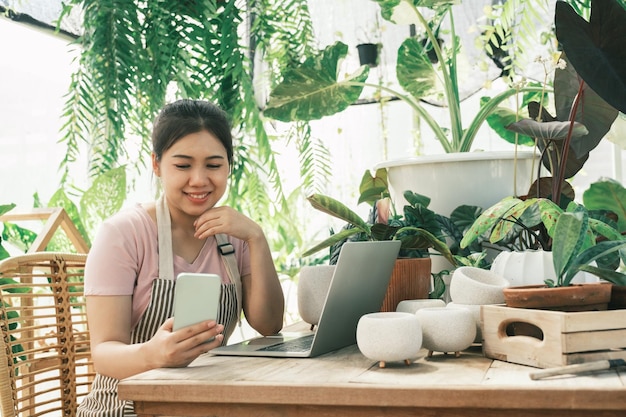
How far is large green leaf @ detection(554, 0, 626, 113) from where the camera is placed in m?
1.25

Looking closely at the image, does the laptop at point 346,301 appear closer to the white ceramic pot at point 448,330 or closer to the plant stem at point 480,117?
the white ceramic pot at point 448,330

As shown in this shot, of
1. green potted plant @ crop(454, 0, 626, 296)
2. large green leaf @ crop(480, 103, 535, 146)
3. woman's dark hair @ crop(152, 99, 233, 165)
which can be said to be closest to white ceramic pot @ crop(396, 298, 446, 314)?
green potted plant @ crop(454, 0, 626, 296)

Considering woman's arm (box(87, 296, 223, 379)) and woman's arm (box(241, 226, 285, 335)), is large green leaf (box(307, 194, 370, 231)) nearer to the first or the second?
woman's arm (box(241, 226, 285, 335))

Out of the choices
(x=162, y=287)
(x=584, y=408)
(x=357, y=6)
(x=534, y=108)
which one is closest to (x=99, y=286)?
(x=162, y=287)

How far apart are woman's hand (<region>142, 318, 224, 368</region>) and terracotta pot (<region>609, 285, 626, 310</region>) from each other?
555 mm

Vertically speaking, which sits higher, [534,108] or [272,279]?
[534,108]

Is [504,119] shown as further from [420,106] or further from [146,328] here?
[146,328]

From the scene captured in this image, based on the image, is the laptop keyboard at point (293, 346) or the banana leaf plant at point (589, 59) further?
the banana leaf plant at point (589, 59)

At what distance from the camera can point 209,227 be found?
4.37 feet

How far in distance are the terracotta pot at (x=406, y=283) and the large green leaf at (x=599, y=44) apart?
50 centimetres

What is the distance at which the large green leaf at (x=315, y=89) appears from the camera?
2.00 meters

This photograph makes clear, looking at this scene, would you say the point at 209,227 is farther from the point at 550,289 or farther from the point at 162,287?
the point at 550,289

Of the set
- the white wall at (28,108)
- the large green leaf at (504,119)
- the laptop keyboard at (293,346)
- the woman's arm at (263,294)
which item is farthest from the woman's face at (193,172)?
the white wall at (28,108)

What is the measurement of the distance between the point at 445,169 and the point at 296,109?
0.60m
